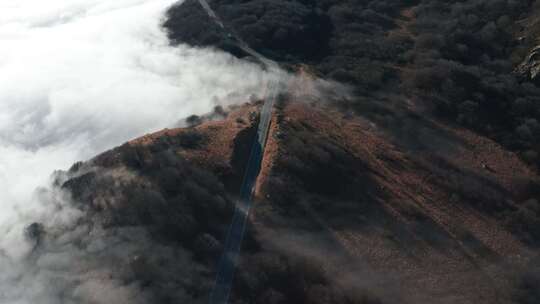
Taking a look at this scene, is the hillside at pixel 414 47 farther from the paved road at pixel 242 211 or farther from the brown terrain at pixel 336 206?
the paved road at pixel 242 211

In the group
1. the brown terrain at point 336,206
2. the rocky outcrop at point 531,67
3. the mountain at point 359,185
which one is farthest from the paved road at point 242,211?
the rocky outcrop at point 531,67

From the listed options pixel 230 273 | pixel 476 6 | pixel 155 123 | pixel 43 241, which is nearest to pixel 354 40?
pixel 476 6

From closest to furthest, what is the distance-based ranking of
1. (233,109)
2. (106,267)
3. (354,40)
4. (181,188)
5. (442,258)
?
1. (106,267)
2. (442,258)
3. (181,188)
4. (233,109)
5. (354,40)

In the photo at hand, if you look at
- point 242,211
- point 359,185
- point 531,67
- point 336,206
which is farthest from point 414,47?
point 242,211

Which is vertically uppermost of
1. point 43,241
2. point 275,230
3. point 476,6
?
point 476,6

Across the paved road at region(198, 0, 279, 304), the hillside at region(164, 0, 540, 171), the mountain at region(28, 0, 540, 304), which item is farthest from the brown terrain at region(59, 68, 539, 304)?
the hillside at region(164, 0, 540, 171)

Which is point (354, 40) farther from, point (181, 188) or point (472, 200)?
point (181, 188)
